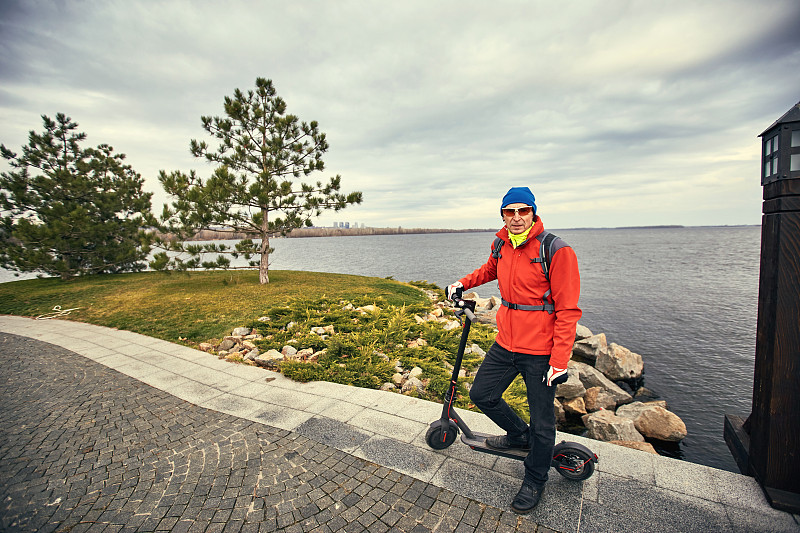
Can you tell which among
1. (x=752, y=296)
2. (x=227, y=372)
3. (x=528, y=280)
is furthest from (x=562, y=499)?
(x=752, y=296)

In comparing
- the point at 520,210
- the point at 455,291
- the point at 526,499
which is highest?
the point at 520,210

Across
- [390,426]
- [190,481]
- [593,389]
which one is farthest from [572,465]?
[593,389]

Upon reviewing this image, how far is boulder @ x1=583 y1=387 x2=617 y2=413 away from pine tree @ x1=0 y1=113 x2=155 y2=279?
1591 cm

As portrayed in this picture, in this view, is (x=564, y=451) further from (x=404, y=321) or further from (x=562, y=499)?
(x=404, y=321)

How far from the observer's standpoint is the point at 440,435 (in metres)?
3.51

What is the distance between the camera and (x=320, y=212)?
15883 mm

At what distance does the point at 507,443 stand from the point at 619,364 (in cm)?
872

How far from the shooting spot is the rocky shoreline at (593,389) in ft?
19.9

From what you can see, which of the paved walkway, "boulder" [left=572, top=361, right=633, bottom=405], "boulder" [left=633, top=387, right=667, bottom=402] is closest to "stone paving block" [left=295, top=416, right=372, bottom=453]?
the paved walkway

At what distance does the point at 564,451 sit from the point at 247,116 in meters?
16.1

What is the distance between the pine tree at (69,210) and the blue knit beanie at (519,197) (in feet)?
50.5

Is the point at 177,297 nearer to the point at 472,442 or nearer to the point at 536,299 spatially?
the point at 472,442

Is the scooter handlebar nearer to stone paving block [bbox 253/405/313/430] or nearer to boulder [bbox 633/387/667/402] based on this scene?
Answer: stone paving block [bbox 253/405/313/430]

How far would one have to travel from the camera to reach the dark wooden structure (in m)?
2.63
